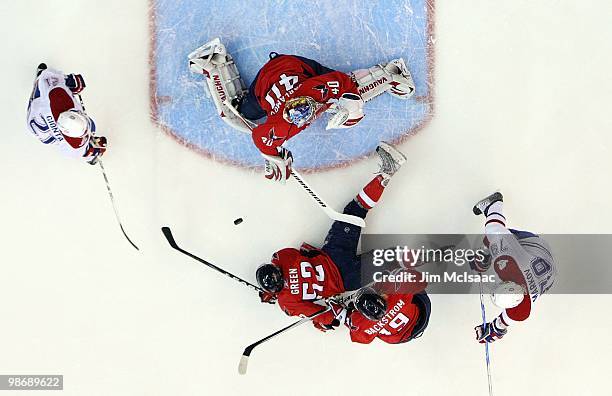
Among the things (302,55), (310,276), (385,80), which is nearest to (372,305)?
(310,276)

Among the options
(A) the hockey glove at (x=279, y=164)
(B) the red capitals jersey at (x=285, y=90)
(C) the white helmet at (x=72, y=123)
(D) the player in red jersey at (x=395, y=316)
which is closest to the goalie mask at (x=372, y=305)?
(D) the player in red jersey at (x=395, y=316)

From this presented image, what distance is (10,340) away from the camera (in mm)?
3775

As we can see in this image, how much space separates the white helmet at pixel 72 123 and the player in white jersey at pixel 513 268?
95.6 inches

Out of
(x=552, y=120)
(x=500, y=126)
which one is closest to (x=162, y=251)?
(x=500, y=126)

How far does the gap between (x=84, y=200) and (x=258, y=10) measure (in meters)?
1.68

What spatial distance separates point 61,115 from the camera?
317cm

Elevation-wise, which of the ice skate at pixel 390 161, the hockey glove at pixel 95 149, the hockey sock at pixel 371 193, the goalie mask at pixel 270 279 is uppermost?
the hockey glove at pixel 95 149

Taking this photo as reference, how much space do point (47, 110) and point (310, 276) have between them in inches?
70.8

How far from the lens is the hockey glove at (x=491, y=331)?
3420mm

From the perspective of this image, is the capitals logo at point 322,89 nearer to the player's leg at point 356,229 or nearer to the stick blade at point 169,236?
the player's leg at point 356,229

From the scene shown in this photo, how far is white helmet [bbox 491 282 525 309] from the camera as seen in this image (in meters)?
2.92

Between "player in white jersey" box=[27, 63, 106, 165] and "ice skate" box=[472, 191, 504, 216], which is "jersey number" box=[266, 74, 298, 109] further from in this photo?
"ice skate" box=[472, 191, 504, 216]

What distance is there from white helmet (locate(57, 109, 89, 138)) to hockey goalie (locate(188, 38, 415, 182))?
76 cm

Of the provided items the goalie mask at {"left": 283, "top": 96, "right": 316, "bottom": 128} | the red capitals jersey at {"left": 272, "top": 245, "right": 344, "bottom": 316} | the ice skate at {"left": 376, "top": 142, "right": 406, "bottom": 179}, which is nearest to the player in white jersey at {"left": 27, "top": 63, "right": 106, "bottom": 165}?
the goalie mask at {"left": 283, "top": 96, "right": 316, "bottom": 128}
